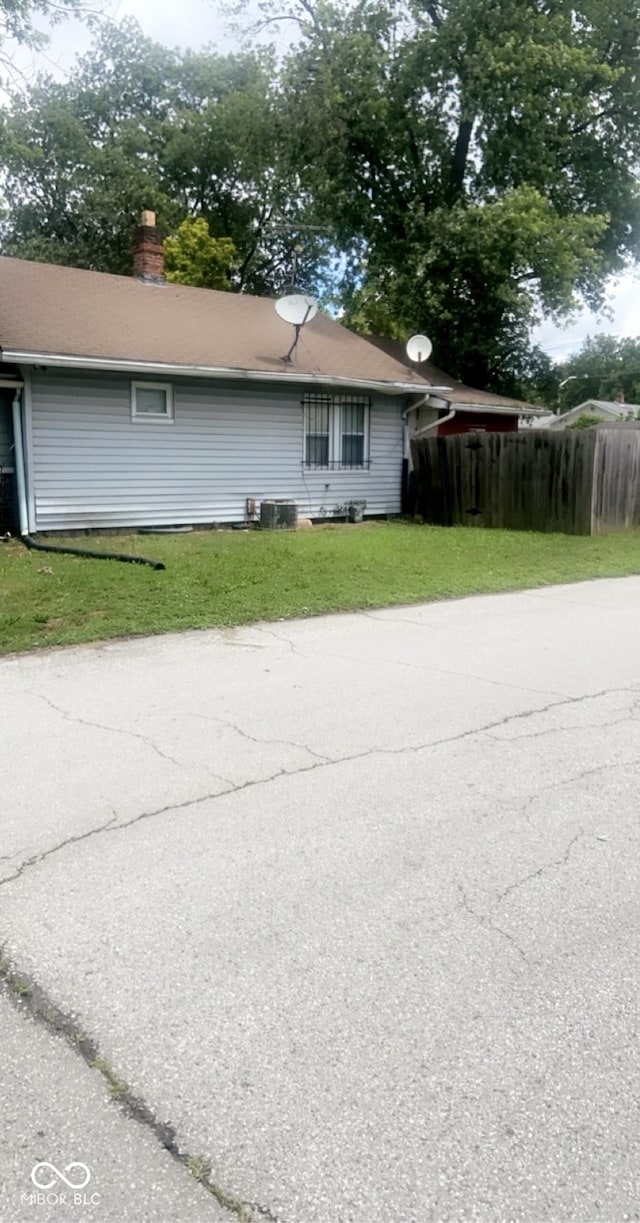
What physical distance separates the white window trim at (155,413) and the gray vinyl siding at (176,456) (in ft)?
0.26

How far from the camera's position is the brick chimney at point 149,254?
16812 millimetres

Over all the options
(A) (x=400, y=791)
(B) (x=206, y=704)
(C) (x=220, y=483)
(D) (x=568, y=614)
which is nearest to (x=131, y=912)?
(A) (x=400, y=791)

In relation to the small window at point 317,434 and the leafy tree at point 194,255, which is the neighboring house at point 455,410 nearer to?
the small window at point 317,434

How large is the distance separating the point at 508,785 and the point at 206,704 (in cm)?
202

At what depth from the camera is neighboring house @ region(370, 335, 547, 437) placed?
56.9ft

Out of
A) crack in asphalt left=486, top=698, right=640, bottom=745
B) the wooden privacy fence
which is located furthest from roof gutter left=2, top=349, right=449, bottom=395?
crack in asphalt left=486, top=698, right=640, bottom=745

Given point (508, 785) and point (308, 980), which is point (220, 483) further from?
point (308, 980)

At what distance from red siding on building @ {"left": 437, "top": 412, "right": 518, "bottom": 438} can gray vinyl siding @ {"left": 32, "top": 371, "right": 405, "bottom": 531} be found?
3.59m

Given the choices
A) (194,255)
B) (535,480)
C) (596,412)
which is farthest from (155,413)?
(596,412)

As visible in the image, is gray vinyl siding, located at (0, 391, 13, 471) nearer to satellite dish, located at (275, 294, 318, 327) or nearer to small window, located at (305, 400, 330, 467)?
satellite dish, located at (275, 294, 318, 327)

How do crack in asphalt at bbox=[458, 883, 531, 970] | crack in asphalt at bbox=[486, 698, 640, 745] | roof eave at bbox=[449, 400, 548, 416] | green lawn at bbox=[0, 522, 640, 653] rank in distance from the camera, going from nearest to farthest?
1. crack in asphalt at bbox=[458, 883, 531, 970]
2. crack in asphalt at bbox=[486, 698, 640, 745]
3. green lawn at bbox=[0, 522, 640, 653]
4. roof eave at bbox=[449, 400, 548, 416]

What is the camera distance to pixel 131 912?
274 centimetres

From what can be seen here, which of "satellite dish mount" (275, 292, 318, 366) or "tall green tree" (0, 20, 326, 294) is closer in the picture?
"satellite dish mount" (275, 292, 318, 366)

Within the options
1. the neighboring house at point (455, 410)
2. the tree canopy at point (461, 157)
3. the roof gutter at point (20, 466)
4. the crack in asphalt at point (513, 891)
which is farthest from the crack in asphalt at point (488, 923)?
the tree canopy at point (461, 157)
